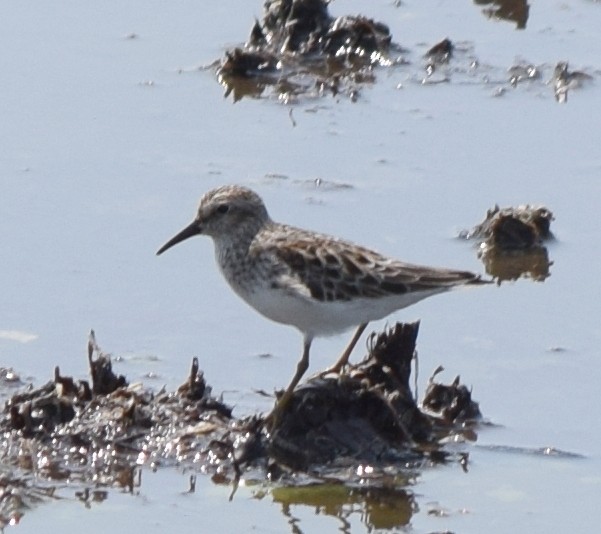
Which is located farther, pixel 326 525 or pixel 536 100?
pixel 536 100

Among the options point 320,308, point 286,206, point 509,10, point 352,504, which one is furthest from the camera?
point 509,10

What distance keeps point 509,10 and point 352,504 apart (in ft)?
23.6

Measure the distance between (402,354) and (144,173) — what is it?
3.00m

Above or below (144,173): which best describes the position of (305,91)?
above

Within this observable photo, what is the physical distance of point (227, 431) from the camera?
857 cm

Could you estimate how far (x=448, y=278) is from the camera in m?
8.75

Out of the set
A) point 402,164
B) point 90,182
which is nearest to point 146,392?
point 90,182

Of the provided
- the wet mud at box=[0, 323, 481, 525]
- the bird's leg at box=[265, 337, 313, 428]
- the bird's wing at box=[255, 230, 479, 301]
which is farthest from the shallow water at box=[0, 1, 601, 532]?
the bird's wing at box=[255, 230, 479, 301]

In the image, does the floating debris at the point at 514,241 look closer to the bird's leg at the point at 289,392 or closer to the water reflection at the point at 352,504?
the bird's leg at the point at 289,392

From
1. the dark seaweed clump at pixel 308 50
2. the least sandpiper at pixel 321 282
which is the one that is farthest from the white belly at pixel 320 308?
the dark seaweed clump at pixel 308 50

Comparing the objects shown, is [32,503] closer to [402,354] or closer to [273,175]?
[402,354]

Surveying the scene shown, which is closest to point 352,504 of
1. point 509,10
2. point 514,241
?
point 514,241

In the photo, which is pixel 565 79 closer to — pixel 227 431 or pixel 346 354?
pixel 346 354

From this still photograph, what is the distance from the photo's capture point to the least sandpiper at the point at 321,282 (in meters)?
8.70
